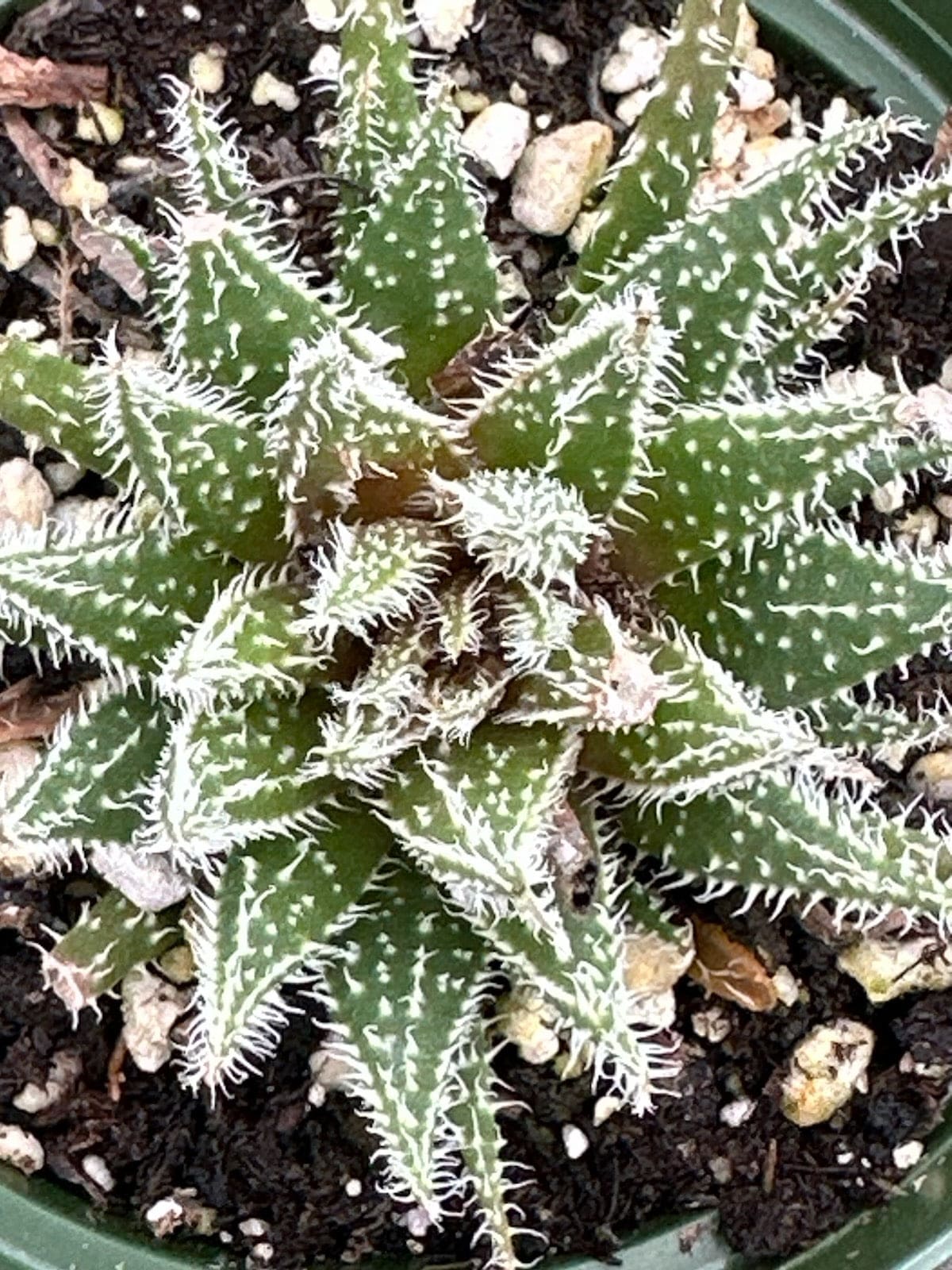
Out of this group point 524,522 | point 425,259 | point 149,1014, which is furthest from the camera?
point 149,1014

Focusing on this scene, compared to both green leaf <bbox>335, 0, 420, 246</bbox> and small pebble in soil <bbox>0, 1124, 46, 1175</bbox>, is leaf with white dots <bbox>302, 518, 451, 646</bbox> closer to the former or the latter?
green leaf <bbox>335, 0, 420, 246</bbox>

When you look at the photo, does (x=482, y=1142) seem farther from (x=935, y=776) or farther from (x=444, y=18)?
(x=444, y=18)

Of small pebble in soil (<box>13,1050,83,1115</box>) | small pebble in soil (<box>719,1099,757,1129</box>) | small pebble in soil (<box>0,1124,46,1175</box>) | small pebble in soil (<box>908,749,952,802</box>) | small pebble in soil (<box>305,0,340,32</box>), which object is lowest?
small pebble in soil (<box>0,1124,46,1175</box>)

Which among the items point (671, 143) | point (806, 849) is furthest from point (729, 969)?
point (671, 143)

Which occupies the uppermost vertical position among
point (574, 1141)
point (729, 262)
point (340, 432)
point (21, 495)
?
point (729, 262)

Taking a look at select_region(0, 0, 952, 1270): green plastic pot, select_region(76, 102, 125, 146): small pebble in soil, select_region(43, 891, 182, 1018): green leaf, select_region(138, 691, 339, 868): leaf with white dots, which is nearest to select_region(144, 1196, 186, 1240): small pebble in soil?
select_region(0, 0, 952, 1270): green plastic pot

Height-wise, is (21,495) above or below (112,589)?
below

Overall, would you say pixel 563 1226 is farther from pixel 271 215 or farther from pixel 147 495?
pixel 271 215
